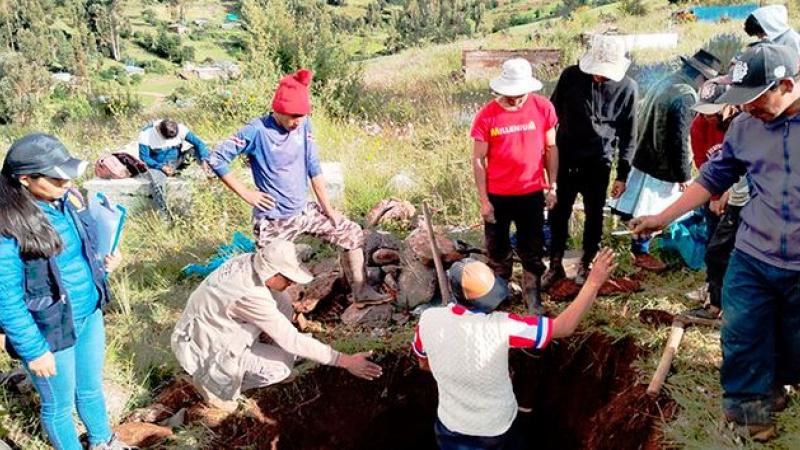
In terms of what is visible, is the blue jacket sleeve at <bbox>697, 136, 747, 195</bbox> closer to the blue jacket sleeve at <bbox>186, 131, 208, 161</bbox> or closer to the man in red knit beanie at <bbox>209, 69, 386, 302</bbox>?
the man in red knit beanie at <bbox>209, 69, 386, 302</bbox>

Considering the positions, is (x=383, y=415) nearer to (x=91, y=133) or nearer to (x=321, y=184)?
(x=321, y=184)

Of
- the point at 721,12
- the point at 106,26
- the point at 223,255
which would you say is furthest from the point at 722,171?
the point at 106,26

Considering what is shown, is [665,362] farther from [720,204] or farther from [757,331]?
[720,204]

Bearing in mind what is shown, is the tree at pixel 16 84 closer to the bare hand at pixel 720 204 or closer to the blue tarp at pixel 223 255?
the blue tarp at pixel 223 255

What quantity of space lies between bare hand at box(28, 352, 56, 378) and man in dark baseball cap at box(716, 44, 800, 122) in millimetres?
2797

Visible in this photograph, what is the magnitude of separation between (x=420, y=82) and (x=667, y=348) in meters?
11.9

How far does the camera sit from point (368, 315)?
14.0 feet

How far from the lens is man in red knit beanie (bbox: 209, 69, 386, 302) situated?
147 inches

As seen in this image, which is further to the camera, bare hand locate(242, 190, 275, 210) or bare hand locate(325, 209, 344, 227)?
bare hand locate(325, 209, 344, 227)

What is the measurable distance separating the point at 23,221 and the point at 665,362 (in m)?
2.99

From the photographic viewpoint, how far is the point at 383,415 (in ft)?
13.7

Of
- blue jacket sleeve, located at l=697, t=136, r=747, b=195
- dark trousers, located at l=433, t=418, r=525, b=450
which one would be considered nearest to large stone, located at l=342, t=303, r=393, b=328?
dark trousers, located at l=433, t=418, r=525, b=450

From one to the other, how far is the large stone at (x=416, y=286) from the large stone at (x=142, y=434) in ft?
5.66

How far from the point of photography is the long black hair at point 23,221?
95.9 inches
